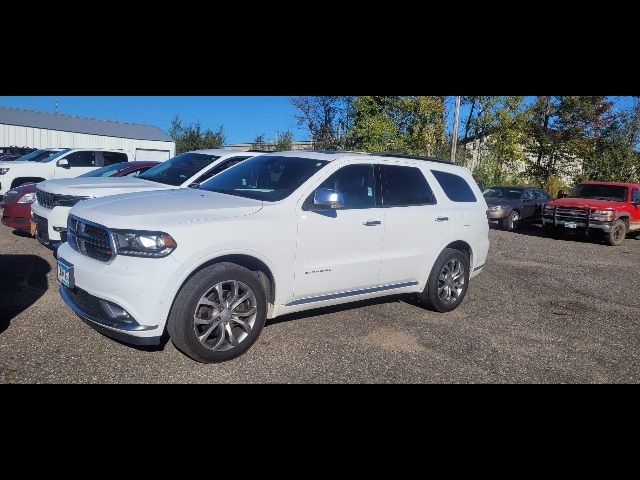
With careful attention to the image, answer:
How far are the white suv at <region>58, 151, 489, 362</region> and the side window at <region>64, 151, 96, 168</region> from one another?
8.73 m

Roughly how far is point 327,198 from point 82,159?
→ 10.5 m

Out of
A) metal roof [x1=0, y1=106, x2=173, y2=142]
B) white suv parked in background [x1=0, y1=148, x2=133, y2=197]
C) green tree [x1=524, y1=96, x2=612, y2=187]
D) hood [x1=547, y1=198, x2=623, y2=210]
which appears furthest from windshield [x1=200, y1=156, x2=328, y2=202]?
metal roof [x1=0, y1=106, x2=173, y2=142]

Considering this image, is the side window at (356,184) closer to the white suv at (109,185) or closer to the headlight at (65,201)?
the white suv at (109,185)

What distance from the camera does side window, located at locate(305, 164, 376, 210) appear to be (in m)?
4.93

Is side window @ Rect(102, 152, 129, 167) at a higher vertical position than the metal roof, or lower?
lower

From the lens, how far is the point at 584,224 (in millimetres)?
13773

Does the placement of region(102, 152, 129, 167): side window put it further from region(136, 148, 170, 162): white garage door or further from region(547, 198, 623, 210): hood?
region(547, 198, 623, 210): hood

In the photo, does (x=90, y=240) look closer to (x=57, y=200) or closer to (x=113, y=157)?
(x=57, y=200)

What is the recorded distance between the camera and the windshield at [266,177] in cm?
474

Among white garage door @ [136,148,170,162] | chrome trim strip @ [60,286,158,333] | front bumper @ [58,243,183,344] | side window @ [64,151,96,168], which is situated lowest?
chrome trim strip @ [60,286,158,333]
